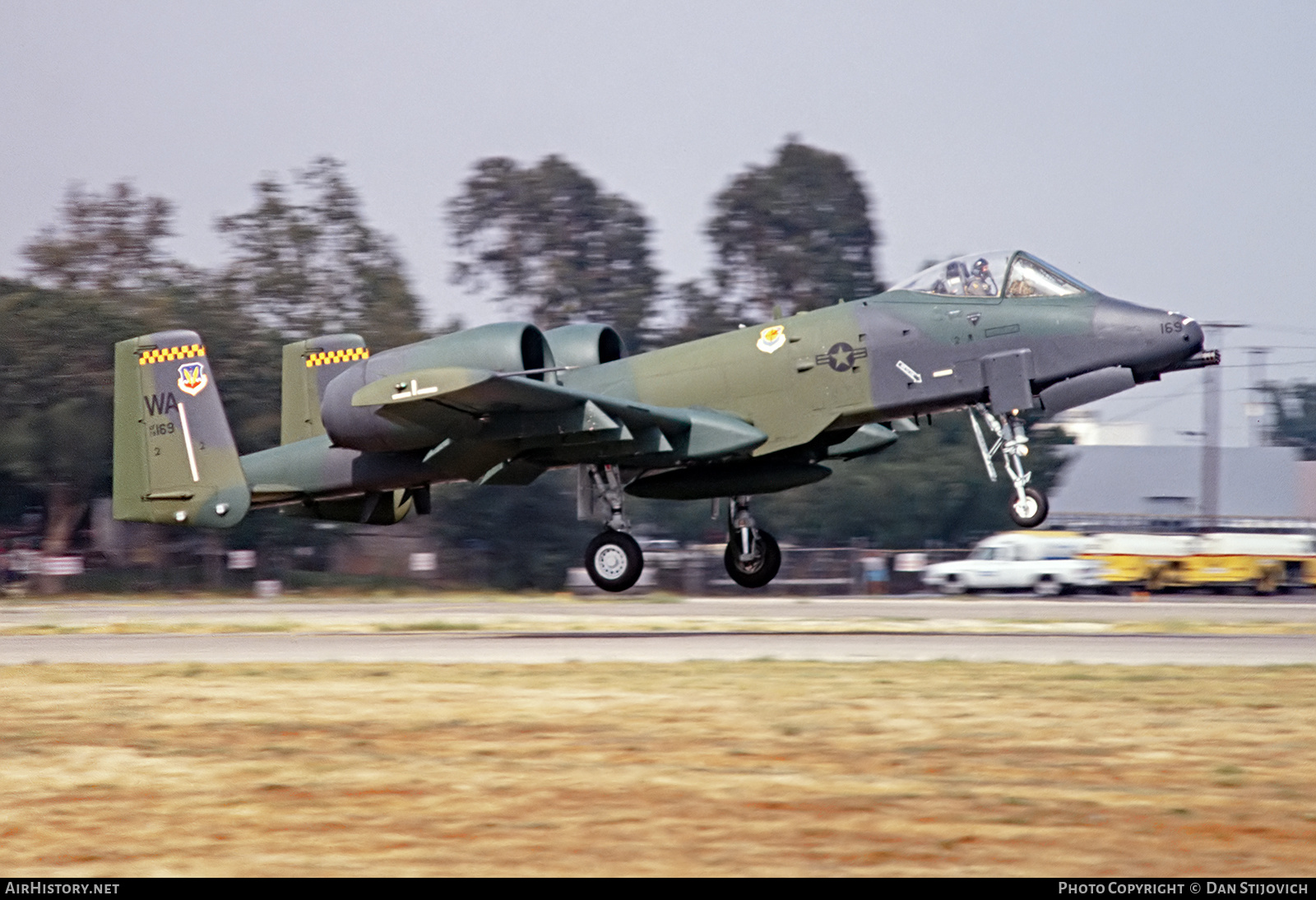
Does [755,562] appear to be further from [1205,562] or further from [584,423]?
[1205,562]

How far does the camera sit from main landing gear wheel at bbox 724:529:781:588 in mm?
20984

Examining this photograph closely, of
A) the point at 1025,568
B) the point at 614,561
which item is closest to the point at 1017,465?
the point at 614,561

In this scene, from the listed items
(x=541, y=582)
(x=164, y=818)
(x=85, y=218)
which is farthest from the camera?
(x=85, y=218)

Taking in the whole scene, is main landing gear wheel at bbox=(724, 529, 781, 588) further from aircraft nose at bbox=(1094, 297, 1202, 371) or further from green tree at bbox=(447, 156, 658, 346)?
green tree at bbox=(447, 156, 658, 346)

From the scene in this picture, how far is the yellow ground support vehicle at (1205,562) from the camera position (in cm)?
4041

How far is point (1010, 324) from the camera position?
60.4 feet

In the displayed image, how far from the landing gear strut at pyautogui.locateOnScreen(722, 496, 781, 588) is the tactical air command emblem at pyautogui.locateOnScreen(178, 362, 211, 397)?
7931 mm

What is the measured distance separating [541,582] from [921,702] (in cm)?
3769

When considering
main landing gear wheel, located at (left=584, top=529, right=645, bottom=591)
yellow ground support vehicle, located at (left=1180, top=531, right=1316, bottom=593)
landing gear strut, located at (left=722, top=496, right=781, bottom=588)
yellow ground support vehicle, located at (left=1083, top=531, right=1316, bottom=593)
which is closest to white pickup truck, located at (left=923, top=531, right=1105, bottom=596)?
yellow ground support vehicle, located at (left=1083, top=531, right=1316, bottom=593)

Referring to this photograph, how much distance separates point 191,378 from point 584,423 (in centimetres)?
643

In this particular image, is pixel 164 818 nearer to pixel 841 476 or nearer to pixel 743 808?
pixel 743 808

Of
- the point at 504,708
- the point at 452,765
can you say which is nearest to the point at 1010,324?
the point at 504,708

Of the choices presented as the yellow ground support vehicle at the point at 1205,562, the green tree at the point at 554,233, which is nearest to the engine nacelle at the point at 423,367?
the yellow ground support vehicle at the point at 1205,562

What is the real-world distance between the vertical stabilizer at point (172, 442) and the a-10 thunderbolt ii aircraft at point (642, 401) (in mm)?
27
